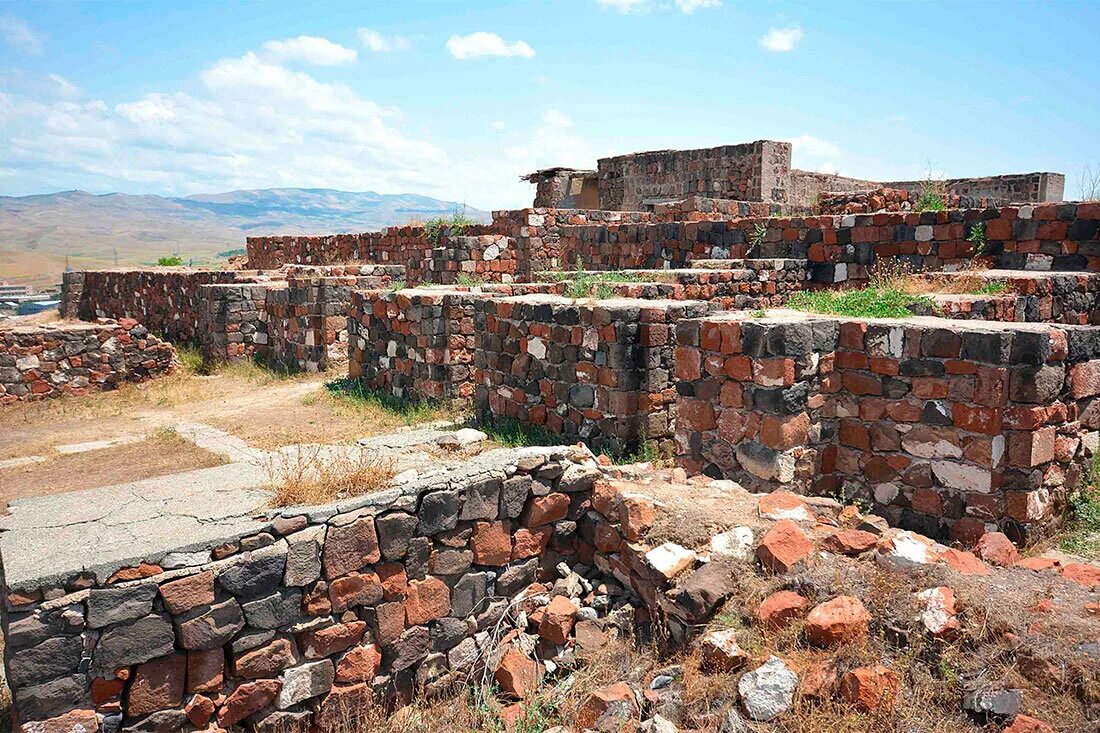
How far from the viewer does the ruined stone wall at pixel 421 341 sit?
30.8ft

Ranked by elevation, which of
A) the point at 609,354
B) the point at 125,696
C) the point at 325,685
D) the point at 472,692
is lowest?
the point at 472,692

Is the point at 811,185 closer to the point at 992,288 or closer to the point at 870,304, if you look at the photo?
the point at 992,288

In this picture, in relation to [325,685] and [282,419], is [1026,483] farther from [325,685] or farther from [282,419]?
[282,419]

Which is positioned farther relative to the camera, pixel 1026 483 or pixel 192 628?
pixel 1026 483

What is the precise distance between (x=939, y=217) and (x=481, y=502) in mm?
8008

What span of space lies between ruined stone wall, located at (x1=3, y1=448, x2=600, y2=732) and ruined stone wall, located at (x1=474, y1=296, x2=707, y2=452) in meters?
1.67

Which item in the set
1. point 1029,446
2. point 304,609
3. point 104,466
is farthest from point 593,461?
point 104,466

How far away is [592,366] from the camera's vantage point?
688cm

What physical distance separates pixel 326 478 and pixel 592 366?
3.21 meters

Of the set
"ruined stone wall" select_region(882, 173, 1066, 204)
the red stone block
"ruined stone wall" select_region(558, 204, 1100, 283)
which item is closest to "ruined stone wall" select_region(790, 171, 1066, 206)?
"ruined stone wall" select_region(882, 173, 1066, 204)

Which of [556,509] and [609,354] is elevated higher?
[609,354]

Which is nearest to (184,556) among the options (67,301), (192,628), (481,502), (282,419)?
(192,628)

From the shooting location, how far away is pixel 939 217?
31.7 feet

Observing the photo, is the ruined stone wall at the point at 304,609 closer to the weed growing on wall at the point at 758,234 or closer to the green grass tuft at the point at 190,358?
the weed growing on wall at the point at 758,234
